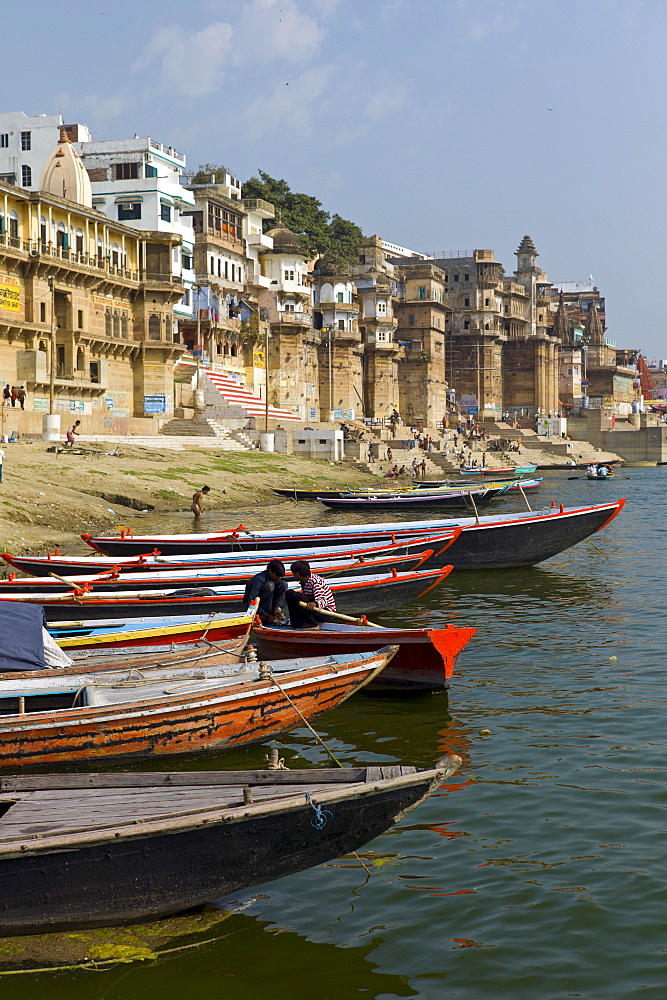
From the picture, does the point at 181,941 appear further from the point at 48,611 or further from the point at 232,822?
the point at 48,611

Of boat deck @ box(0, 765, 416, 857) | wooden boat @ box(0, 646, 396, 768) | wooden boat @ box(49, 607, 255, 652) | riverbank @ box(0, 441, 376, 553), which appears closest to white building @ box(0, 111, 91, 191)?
riverbank @ box(0, 441, 376, 553)

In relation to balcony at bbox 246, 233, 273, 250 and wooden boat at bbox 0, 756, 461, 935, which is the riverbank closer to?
wooden boat at bbox 0, 756, 461, 935

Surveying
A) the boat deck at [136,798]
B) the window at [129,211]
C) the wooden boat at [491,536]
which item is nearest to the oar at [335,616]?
the boat deck at [136,798]

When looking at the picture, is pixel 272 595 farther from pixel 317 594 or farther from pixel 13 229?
pixel 13 229

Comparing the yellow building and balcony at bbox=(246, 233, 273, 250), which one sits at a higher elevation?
balcony at bbox=(246, 233, 273, 250)

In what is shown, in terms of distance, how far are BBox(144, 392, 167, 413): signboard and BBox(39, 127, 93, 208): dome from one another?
10601 millimetres

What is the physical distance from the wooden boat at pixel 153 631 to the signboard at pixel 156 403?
42.5 m

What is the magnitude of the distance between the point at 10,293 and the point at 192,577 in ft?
107

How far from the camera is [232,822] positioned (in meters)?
7.05

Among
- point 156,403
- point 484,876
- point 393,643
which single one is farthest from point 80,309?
point 484,876

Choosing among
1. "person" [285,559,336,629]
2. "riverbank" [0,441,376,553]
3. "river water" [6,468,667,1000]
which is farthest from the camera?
"riverbank" [0,441,376,553]

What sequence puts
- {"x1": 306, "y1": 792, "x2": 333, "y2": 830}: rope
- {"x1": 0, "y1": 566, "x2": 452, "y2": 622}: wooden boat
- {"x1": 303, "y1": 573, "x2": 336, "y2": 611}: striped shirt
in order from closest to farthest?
{"x1": 306, "y1": 792, "x2": 333, "y2": 830}: rope
{"x1": 303, "y1": 573, "x2": 336, "y2": 611}: striped shirt
{"x1": 0, "y1": 566, "x2": 452, "y2": 622}: wooden boat

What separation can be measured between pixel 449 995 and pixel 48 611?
1026 cm

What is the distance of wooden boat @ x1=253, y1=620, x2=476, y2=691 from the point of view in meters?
12.6
